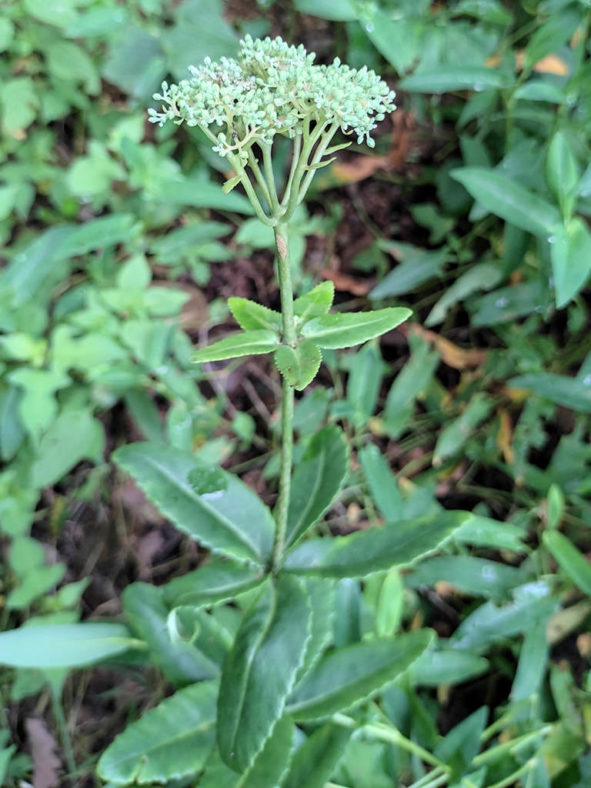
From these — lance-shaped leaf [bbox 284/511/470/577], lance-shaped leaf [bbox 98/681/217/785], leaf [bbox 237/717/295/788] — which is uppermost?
lance-shaped leaf [bbox 284/511/470/577]

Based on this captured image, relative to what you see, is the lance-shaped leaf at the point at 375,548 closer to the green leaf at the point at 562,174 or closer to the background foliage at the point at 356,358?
the background foliage at the point at 356,358

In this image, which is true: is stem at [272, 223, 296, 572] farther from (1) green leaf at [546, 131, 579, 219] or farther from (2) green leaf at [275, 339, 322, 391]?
(1) green leaf at [546, 131, 579, 219]

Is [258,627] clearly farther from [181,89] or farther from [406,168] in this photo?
[406,168]

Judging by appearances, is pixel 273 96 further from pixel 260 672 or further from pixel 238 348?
pixel 260 672

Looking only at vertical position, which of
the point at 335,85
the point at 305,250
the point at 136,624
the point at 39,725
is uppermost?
the point at 335,85

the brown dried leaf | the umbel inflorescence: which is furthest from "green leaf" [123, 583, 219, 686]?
the umbel inflorescence

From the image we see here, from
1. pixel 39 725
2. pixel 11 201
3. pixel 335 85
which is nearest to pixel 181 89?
pixel 335 85
